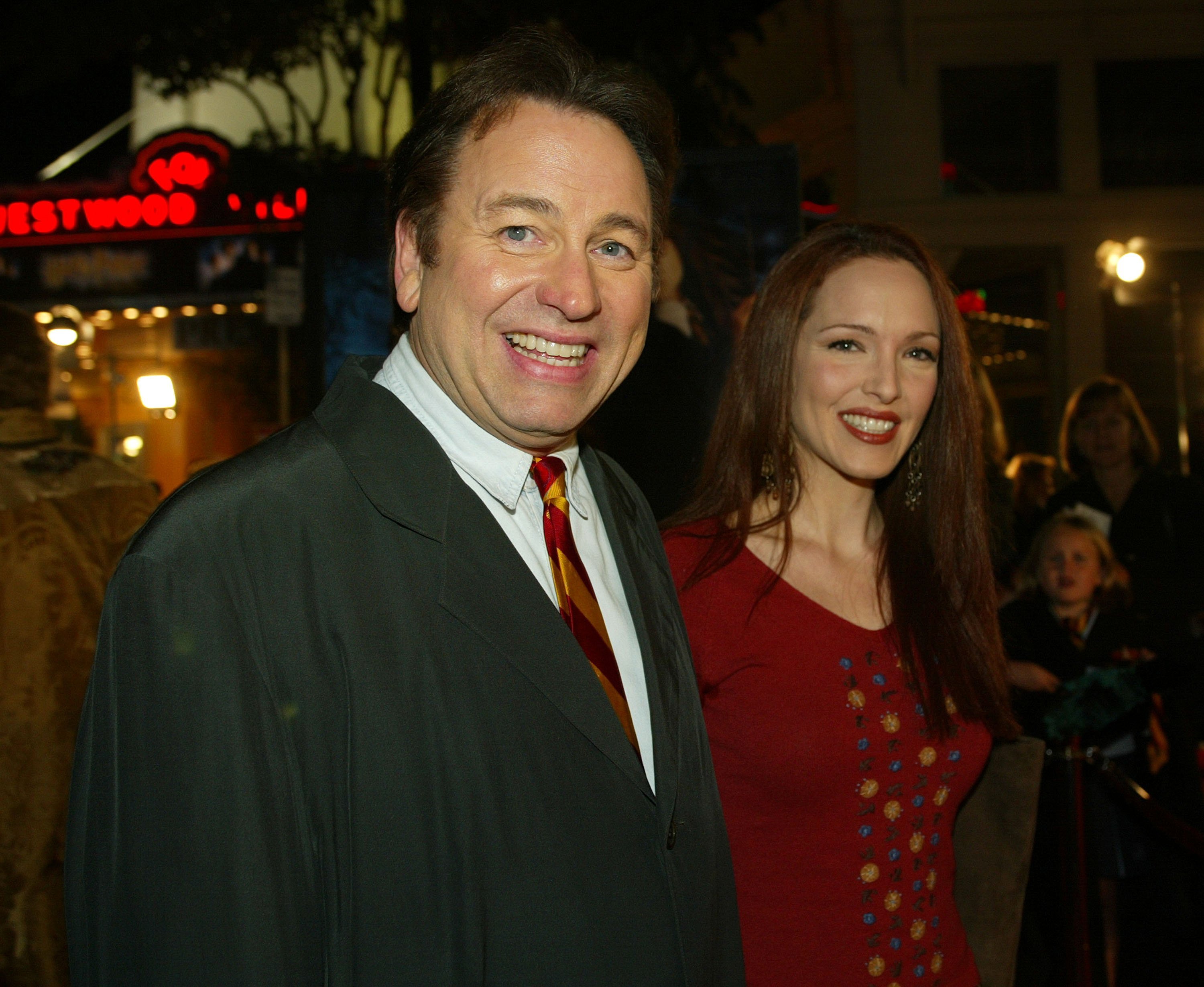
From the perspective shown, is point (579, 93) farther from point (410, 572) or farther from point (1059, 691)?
point (1059, 691)

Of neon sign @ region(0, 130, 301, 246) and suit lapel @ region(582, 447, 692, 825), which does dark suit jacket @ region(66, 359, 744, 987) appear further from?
neon sign @ region(0, 130, 301, 246)

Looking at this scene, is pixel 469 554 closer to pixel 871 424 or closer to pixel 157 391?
pixel 871 424

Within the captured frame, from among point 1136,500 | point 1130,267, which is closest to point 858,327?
point 1136,500

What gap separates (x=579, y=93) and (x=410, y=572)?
0.80 metres

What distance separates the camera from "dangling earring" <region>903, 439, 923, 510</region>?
2.49 meters

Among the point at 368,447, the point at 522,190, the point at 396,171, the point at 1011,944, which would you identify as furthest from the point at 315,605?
the point at 1011,944

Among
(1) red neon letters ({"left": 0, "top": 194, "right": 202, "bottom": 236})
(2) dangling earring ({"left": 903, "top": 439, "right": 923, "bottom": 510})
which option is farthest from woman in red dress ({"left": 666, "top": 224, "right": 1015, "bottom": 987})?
(1) red neon letters ({"left": 0, "top": 194, "right": 202, "bottom": 236})

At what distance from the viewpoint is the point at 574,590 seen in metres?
1.56

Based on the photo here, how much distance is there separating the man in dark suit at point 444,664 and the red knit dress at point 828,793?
28 cm

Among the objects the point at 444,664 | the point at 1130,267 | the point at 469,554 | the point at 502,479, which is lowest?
the point at 444,664

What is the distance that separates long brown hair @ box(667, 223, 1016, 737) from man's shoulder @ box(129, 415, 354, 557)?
109 centimetres

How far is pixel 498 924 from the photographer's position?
49.9 inches

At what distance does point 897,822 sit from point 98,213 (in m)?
14.2

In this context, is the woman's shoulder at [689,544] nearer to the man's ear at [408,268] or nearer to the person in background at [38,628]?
the man's ear at [408,268]
